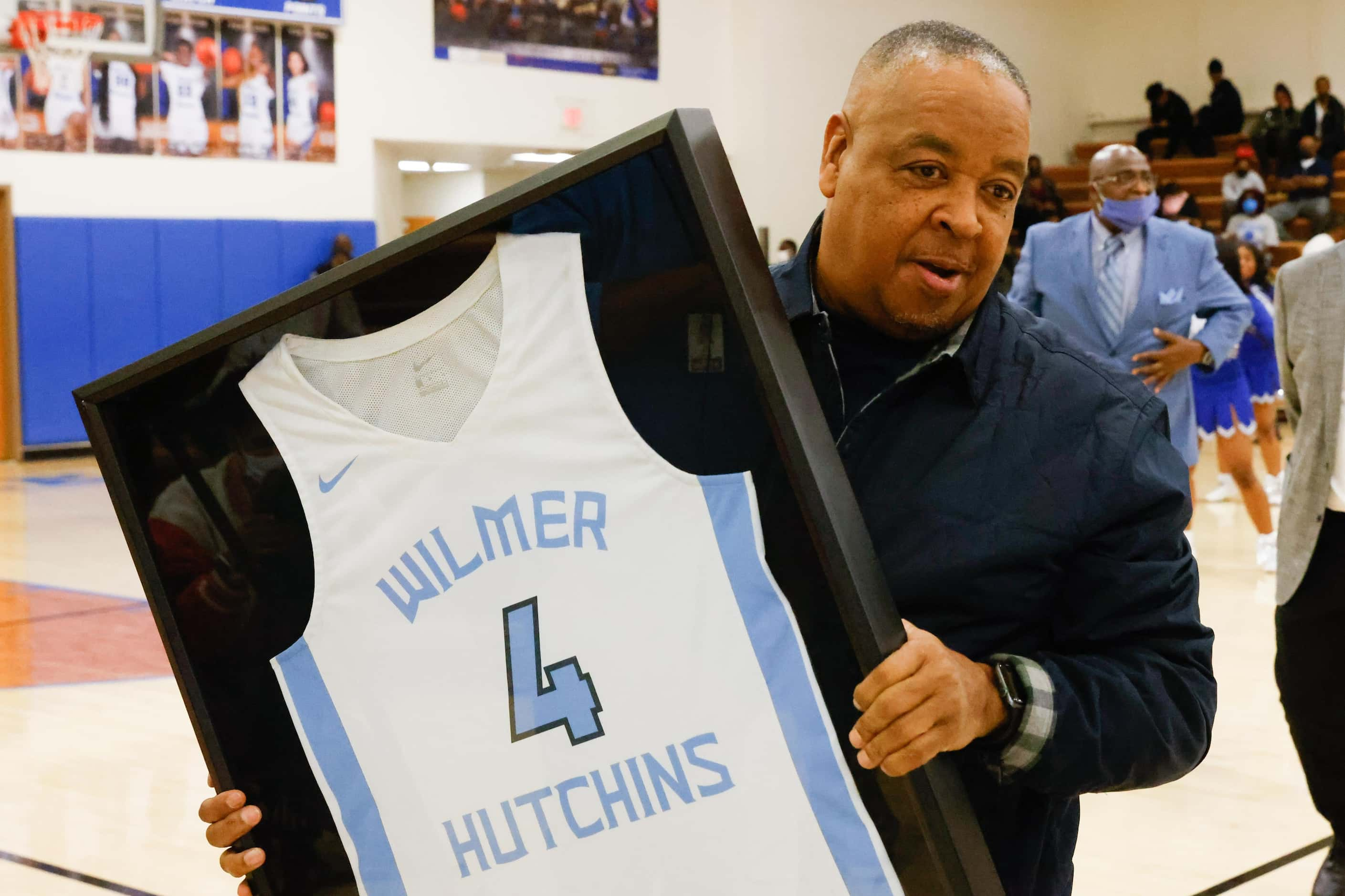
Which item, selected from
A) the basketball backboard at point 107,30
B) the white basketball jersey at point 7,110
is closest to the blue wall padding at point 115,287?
the white basketball jersey at point 7,110

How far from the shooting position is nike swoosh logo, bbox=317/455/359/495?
151 centimetres

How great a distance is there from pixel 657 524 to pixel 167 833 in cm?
287

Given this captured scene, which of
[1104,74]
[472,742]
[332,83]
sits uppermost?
[1104,74]

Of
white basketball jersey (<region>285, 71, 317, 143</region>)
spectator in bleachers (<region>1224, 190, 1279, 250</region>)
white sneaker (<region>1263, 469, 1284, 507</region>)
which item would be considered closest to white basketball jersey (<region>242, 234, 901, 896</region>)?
white sneaker (<region>1263, 469, 1284, 507</region>)

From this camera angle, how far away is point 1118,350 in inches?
200

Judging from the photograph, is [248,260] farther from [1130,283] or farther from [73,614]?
[1130,283]

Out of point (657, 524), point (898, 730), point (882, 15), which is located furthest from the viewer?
point (882, 15)

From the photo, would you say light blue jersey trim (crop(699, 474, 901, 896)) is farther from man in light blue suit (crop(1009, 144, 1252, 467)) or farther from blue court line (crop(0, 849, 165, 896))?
man in light blue suit (crop(1009, 144, 1252, 467))

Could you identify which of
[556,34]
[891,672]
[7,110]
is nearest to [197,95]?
[7,110]

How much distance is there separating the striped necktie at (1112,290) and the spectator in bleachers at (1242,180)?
1129 centimetres

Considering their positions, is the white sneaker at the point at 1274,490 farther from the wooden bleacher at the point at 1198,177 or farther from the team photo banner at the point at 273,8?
the team photo banner at the point at 273,8

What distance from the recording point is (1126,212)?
5.03m

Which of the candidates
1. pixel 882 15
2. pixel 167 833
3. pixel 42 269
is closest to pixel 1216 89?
pixel 882 15

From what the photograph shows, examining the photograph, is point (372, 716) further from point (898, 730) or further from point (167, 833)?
point (167, 833)
